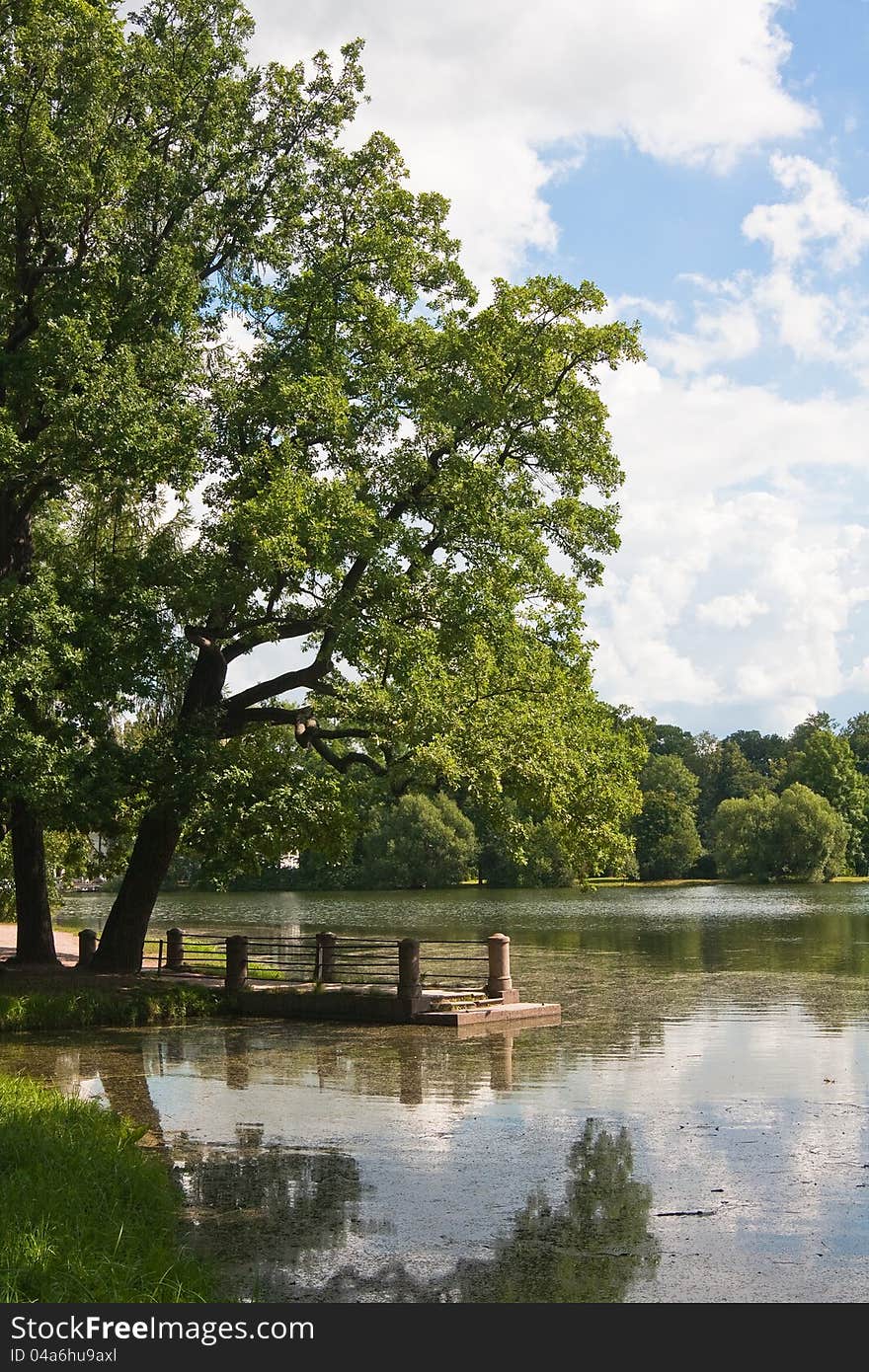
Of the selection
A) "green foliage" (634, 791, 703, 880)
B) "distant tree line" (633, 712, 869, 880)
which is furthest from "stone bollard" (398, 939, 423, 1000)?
"green foliage" (634, 791, 703, 880)

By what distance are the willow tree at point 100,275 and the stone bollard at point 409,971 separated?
19.5 feet

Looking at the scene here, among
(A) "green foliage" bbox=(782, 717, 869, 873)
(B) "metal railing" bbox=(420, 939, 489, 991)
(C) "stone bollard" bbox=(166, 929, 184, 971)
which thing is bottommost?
(B) "metal railing" bbox=(420, 939, 489, 991)

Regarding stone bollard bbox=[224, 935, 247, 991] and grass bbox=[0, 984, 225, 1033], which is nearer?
grass bbox=[0, 984, 225, 1033]

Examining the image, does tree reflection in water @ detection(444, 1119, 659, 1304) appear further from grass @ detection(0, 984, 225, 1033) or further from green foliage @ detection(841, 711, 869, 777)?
green foliage @ detection(841, 711, 869, 777)

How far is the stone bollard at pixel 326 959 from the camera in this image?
78.4 ft

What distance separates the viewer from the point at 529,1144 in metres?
11.9

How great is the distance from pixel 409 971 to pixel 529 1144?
947 centimetres

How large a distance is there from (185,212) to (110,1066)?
1456 cm

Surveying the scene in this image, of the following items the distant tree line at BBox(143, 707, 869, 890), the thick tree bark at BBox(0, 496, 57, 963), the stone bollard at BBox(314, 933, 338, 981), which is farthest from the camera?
the distant tree line at BBox(143, 707, 869, 890)

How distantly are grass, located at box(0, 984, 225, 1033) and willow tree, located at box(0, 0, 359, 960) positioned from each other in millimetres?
2907

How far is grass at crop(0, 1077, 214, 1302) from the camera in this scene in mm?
6555

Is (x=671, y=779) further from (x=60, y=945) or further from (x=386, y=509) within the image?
(x=386, y=509)

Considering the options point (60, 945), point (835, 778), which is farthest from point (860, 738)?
point (60, 945)

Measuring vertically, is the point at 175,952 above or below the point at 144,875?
below
